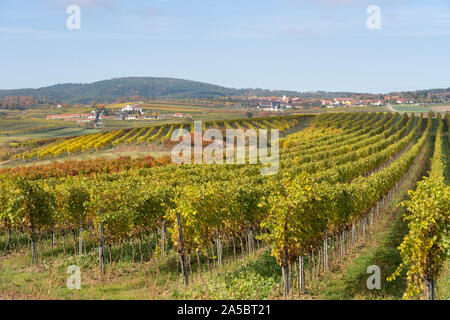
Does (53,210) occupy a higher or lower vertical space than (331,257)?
higher

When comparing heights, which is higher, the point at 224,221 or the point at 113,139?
the point at 113,139

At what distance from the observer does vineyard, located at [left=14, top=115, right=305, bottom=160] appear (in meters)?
80.2

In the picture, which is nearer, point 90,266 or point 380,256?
point 90,266

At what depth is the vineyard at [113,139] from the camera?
80.2 metres

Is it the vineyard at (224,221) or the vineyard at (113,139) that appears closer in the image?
the vineyard at (224,221)

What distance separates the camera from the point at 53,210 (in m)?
23.2

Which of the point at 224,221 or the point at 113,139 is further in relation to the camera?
the point at 113,139

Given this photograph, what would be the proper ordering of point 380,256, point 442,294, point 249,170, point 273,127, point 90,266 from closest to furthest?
point 442,294
point 90,266
point 380,256
point 249,170
point 273,127

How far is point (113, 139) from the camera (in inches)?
3861

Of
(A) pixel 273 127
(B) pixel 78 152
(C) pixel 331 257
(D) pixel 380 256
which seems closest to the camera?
(D) pixel 380 256

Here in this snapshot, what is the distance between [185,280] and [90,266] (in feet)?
22.0

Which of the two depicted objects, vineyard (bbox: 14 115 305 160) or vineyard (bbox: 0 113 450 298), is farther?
vineyard (bbox: 14 115 305 160)
